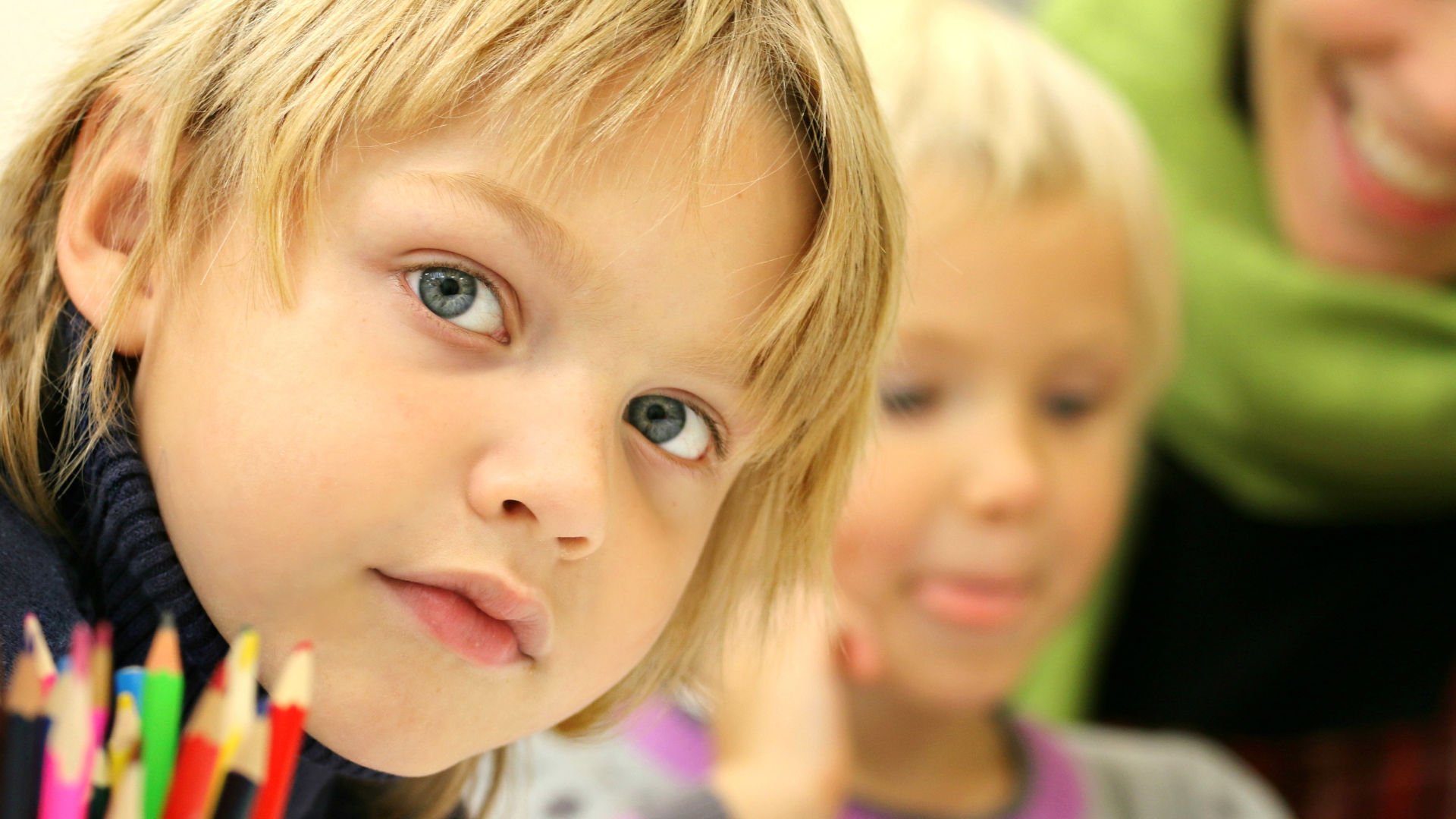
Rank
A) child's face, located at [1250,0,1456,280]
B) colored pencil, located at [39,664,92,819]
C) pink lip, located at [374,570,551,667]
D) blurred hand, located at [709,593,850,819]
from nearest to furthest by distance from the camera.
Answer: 1. colored pencil, located at [39,664,92,819]
2. pink lip, located at [374,570,551,667]
3. blurred hand, located at [709,593,850,819]
4. child's face, located at [1250,0,1456,280]

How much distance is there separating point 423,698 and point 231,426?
9 cm

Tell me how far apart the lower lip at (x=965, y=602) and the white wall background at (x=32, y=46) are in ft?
1.48

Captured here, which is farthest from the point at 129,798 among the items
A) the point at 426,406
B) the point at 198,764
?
the point at 426,406

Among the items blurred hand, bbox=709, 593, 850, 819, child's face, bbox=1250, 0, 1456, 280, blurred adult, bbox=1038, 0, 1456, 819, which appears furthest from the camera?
blurred adult, bbox=1038, 0, 1456, 819

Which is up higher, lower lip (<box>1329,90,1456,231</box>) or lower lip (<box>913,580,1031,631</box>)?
lower lip (<box>1329,90,1456,231</box>)

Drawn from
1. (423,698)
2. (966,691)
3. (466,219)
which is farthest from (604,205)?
(966,691)

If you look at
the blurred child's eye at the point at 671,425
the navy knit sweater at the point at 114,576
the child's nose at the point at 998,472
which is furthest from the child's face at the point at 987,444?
the navy knit sweater at the point at 114,576

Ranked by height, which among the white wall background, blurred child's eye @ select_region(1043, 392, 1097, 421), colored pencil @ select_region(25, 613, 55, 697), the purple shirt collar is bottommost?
the purple shirt collar

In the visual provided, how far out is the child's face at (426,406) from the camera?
1.14 feet

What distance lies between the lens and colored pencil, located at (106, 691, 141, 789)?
0.94ft

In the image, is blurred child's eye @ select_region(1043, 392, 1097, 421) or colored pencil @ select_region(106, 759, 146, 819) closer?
colored pencil @ select_region(106, 759, 146, 819)

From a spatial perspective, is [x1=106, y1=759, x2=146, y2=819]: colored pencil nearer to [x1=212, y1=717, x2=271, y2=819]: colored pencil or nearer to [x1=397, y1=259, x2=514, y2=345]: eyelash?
[x1=212, y1=717, x2=271, y2=819]: colored pencil

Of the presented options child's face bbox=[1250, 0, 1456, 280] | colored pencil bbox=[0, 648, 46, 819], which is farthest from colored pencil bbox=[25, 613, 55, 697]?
child's face bbox=[1250, 0, 1456, 280]

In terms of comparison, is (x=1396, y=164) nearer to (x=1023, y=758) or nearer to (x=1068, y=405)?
(x=1068, y=405)
